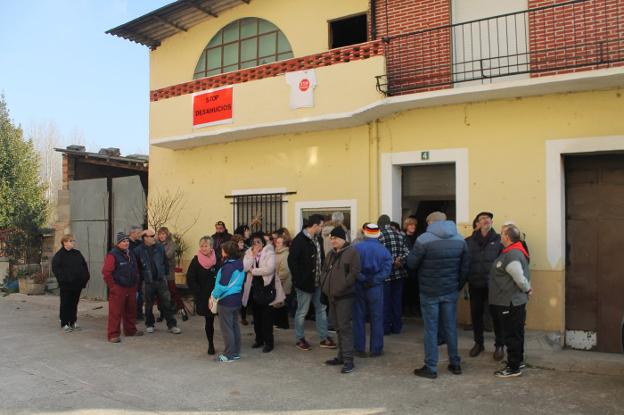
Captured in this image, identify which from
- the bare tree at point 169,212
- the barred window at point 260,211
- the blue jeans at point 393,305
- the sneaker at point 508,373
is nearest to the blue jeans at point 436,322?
the sneaker at point 508,373

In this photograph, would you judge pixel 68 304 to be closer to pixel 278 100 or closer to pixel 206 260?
pixel 206 260

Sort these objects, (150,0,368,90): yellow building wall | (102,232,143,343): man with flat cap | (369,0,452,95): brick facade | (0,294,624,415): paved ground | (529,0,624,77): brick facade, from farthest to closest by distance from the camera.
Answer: (150,0,368,90): yellow building wall → (369,0,452,95): brick facade → (102,232,143,343): man with flat cap → (529,0,624,77): brick facade → (0,294,624,415): paved ground

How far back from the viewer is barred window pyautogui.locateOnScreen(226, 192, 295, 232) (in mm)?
11797

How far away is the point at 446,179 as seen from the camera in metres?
9.94

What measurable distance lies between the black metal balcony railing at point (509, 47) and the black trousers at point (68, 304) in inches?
252

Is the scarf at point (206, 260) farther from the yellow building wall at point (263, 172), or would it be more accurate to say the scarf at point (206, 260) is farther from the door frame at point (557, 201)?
the door frame at point (557, 201)

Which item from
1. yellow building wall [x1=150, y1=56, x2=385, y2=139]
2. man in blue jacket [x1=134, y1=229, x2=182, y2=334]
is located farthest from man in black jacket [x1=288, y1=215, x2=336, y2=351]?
yellow building wall [x1=150, y1=56, x2=385, y2=139]

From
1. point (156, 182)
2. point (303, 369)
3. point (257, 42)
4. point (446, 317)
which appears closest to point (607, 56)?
point (446, 317)

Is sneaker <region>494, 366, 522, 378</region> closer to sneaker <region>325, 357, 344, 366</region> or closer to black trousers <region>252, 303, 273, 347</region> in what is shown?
sneaker <region>325, 357, 344, 366</region>

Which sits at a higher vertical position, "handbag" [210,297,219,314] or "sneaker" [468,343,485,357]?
"handbag" [210,297,219,314]

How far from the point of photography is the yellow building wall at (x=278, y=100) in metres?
10.1

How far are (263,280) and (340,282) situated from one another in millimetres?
1550

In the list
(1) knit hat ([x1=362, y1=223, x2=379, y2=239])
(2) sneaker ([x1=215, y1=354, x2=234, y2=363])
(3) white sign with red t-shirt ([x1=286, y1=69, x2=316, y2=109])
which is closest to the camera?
(1) knit hat ([x1=362, y1=223, x2=379, y2=239])

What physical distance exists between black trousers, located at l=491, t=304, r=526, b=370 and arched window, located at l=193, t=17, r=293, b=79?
24.6 ft
